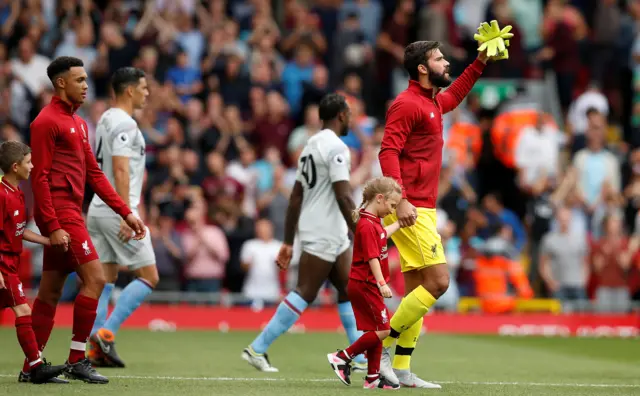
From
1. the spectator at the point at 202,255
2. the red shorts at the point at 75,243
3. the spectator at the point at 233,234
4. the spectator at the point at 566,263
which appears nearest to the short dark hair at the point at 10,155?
the red shorts at the point at 75,243

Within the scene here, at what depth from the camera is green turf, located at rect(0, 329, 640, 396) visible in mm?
9148

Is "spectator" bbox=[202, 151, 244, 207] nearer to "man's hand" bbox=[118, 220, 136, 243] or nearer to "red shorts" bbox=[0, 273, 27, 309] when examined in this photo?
"man's hand" bbox=[118, 220, 136, 243]

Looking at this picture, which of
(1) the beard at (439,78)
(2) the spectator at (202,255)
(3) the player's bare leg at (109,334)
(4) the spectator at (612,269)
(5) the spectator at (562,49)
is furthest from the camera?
(5) the spectator at (562,49)

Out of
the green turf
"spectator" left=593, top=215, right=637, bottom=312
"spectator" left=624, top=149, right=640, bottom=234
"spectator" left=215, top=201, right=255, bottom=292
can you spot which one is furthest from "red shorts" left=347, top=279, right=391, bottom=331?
"spectator" left=624, top=149, right=640, bottom=234

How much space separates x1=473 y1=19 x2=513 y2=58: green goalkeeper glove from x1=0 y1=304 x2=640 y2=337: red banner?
29.4 ft

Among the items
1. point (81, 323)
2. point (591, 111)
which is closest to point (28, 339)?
point (81, 323)

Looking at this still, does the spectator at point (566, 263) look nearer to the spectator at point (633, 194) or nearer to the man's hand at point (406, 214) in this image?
the spectator at point (633, 194)

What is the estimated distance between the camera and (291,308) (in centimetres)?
1099

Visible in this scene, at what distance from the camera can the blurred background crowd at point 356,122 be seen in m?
19.1

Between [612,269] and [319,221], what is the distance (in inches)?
381

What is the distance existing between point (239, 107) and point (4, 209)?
12173mm

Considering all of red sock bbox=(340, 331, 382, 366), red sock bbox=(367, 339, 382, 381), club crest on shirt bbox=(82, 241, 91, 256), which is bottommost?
red sock bbox=(367, 339, 382, 381)

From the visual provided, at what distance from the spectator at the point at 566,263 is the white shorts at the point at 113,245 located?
10.2 meters

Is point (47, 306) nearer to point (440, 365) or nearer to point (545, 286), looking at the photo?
point (440, 365)
